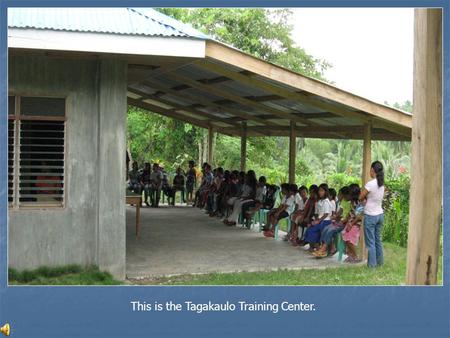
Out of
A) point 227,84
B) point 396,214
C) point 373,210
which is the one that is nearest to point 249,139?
point 396,214

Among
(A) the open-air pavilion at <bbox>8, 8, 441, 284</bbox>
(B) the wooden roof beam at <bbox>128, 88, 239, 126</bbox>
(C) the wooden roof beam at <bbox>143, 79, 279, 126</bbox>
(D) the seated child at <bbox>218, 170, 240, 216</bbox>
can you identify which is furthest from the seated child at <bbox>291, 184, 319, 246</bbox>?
(B) the wooden roof beam at <bbox>128, 88, 239, 126</bbox>

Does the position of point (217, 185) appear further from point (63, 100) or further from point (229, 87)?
point (63, 100)

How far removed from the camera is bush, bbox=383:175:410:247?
1268 cm

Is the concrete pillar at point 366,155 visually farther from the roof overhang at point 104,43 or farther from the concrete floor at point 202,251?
the roof overhang at point 104,43

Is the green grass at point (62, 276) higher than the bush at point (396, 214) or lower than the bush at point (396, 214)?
→ lower

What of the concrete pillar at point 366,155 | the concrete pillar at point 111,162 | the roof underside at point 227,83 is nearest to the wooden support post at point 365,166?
the concrete pillar at point 366,155

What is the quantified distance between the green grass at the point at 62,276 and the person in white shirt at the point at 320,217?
3687 mm

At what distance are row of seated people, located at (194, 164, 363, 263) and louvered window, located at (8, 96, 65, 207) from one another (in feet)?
14.1

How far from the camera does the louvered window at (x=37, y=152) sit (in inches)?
321

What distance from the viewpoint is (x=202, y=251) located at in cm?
1067

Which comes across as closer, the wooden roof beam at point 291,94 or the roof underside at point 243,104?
the wooden roof beam at point 291,94
